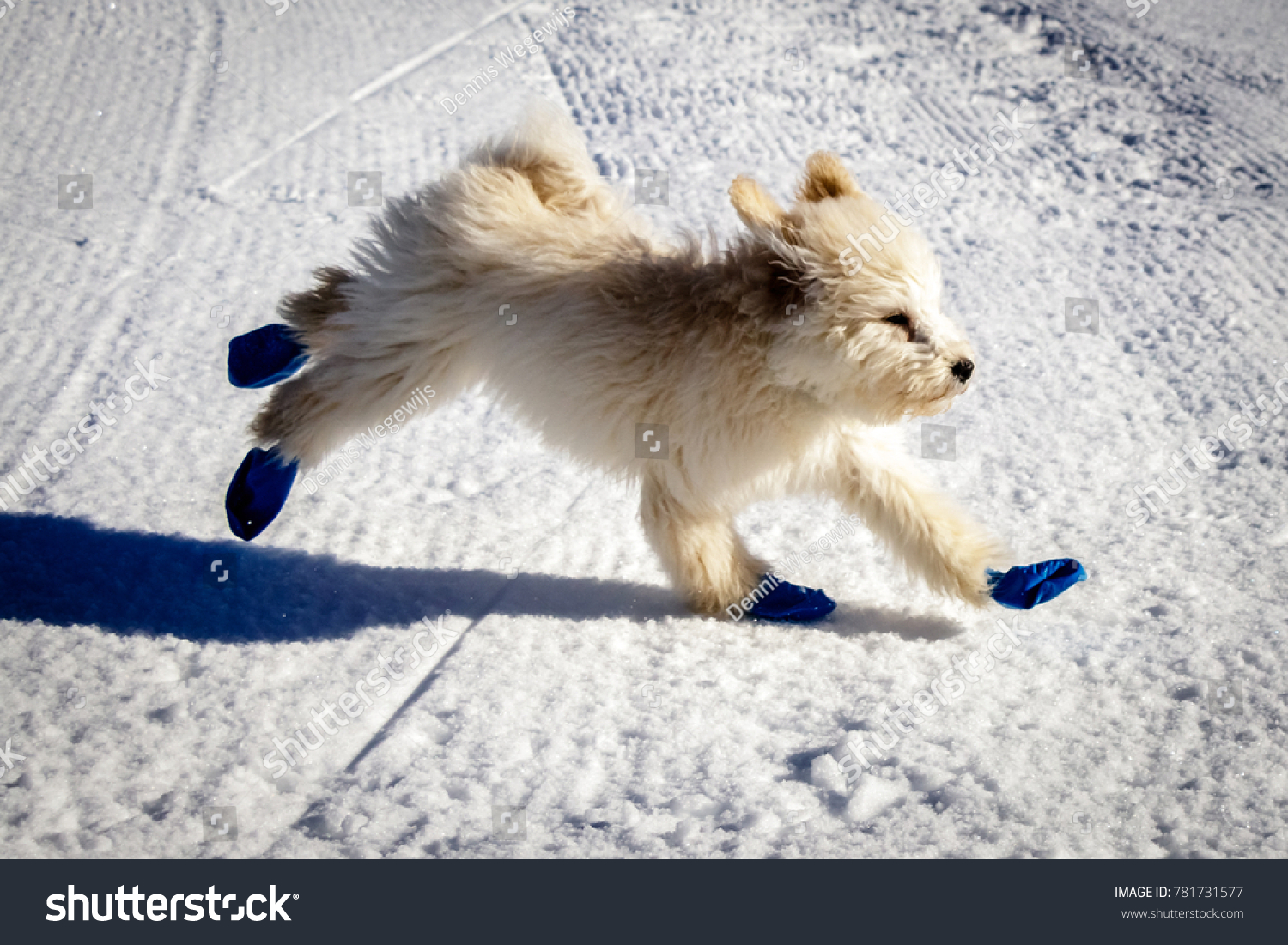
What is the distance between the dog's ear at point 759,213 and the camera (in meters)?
2.85

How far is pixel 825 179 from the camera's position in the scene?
3.08m

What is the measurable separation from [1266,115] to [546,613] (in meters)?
5.29

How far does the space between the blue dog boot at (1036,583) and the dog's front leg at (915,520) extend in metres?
0.08

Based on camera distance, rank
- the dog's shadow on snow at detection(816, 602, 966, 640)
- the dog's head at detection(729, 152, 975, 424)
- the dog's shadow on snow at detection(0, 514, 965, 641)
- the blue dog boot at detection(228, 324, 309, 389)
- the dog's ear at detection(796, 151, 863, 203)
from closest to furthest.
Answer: the dog's head at detection(729, 152, 975, 424) → the dog's ear at detection(796, 151, 863, 203) → the dog's shadow on snow at detection(816, 602, 966, 640) → the dog's shadow on snow at detection(0, 514, 965, 641) → the blue dog boot at detection(228, 324, 309, 389)

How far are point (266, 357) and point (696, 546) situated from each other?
1.79 m

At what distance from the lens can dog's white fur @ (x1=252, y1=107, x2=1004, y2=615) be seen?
9.21 feet

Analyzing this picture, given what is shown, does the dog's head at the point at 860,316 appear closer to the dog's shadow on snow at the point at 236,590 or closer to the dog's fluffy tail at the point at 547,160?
the dog's fluffy tail at the point at 547,160

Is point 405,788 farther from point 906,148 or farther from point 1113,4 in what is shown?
point 1113,4

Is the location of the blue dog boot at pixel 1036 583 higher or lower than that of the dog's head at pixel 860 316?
lower

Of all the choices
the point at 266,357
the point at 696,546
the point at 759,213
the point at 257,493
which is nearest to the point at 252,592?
the point at 257,493

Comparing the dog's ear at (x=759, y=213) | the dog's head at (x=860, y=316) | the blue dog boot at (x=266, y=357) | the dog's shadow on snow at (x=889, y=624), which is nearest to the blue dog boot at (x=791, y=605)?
the dog's shadow on snow at (x=889, y=624)

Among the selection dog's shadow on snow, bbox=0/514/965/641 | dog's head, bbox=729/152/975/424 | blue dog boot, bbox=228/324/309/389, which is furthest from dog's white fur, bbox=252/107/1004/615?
dog's shadow on snow, bbox=0/514/965/641

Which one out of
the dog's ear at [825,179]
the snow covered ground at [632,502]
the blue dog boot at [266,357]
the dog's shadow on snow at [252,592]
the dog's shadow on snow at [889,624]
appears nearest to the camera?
the snow covered ground at [632,502]

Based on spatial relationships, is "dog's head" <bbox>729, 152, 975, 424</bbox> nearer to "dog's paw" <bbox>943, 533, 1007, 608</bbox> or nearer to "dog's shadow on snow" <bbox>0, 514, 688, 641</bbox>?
"dog's paw" <bbox>943, 533, 1007, 608</bbox>
